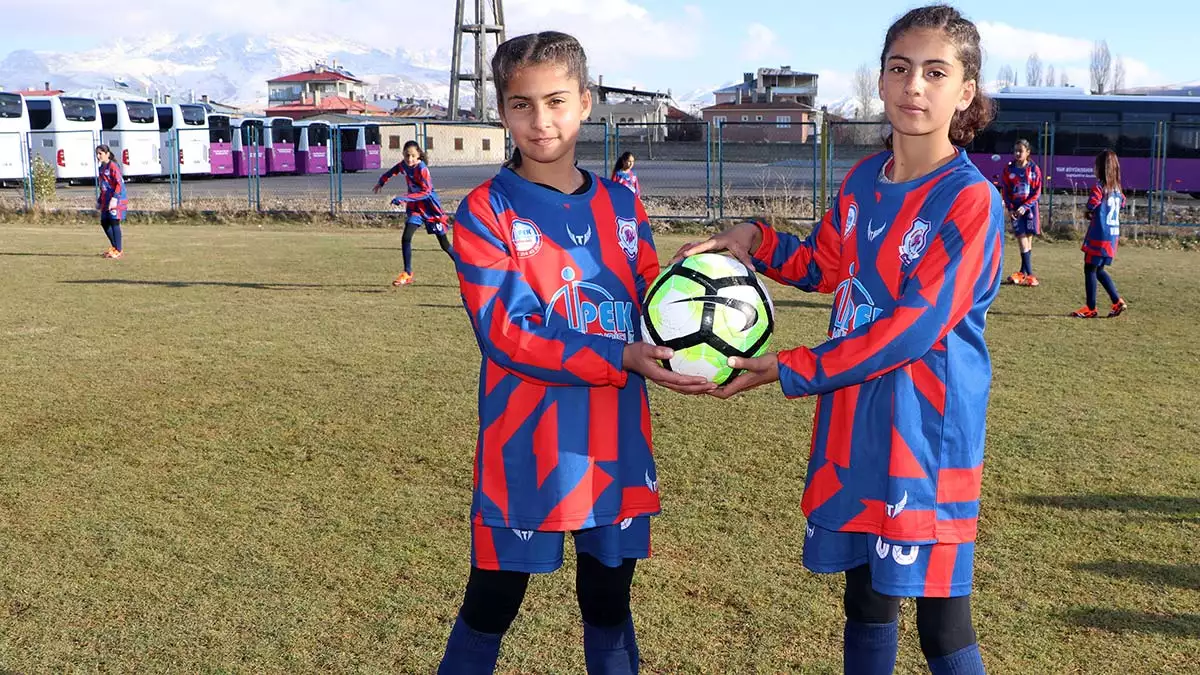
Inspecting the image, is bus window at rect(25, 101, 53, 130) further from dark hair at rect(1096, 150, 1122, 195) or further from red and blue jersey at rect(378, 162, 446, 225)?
dark hair at rect(1096, 150, 1122, 195)

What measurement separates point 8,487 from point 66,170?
34.6 m

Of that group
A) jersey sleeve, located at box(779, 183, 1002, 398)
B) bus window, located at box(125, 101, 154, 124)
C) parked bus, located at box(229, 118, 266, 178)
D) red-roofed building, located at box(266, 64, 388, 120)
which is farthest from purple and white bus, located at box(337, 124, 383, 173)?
red-roofed building, located at box(266, 64, 388, 120)

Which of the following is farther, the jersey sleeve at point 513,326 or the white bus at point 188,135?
the white bus at point 188,135

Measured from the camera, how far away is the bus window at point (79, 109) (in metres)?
35.9

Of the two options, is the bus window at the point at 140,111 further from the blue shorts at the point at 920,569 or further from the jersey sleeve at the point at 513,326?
the blue shorts at the point at 920,569

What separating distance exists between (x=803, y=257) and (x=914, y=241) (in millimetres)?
518

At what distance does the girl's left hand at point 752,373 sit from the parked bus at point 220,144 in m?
42.6

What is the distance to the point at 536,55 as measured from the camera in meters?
2.70

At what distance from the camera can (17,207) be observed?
2598 centimetres

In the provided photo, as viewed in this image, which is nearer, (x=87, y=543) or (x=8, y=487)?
(x=87, y=543)

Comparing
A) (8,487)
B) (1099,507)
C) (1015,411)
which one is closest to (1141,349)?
(1015,411)

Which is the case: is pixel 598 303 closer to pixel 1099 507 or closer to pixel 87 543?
pixel 87 543

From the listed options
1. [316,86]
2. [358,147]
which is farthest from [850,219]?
[316,86]

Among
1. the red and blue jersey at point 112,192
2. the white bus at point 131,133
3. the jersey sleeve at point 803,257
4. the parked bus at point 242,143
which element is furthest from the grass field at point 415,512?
the parked bus at point 242,143
